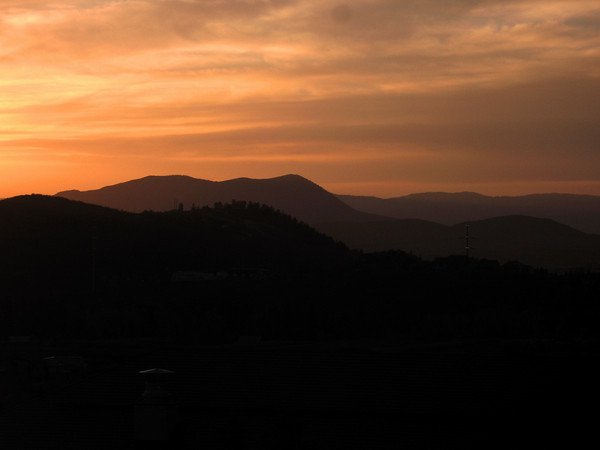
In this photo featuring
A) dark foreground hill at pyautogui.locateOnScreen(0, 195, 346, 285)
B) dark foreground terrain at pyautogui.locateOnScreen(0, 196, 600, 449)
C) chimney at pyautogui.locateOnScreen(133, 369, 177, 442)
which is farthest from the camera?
dark foreground hill at pyautogui.locateOnScreen(0, 195, 346, 285)

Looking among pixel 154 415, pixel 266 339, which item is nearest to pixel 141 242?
pixel 266 339

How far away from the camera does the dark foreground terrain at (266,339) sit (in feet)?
86.9

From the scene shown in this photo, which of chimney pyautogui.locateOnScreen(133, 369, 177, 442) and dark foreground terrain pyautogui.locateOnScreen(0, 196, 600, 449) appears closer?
chimney pyautogui.locateOnScreen(133, 369, 177, 442)

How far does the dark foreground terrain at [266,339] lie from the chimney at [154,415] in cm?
5

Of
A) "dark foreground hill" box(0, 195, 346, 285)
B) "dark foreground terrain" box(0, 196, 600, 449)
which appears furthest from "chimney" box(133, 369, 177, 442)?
"dark foreground hill" box(0, 195, 346, 285)

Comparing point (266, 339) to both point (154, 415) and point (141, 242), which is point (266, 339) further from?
point (141, 242)

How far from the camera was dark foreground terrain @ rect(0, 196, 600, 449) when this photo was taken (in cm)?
2648

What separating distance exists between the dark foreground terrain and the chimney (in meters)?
0.05

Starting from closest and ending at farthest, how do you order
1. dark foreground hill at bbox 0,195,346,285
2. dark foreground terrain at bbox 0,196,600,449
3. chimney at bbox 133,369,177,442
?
1. chimney at bbox 133,369,177,442
2. dark foreground terrain at bbox 0,196,600,449
3. dark foreground hill at bbox 0,195,346,285

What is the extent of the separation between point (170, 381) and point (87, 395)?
195 cm

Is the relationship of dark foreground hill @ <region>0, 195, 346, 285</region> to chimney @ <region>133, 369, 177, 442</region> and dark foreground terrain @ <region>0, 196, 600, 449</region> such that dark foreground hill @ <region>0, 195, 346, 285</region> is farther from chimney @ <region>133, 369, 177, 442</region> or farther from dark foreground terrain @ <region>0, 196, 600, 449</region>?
chimney @ <region>133, 369, 177, 442</region>

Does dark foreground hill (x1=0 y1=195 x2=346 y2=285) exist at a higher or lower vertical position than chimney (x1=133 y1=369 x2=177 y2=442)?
higher

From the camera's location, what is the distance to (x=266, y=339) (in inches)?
2606

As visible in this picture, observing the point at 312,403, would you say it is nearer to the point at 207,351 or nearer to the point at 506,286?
the point at 207,351
